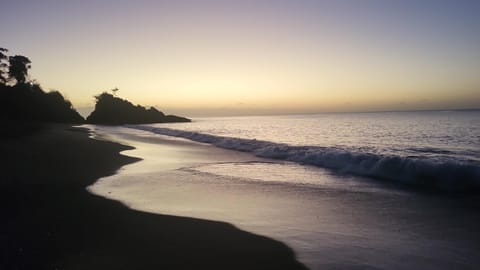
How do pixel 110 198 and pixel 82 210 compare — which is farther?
pixel 110 198

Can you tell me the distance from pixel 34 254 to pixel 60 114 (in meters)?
100

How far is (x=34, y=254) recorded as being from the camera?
5402 mm

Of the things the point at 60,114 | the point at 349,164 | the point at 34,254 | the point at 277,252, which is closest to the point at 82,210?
the point at 34,254

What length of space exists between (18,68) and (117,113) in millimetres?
38364

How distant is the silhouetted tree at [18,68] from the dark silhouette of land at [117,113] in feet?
96.0

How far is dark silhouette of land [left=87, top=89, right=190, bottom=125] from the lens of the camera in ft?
381

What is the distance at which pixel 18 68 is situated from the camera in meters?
83.1

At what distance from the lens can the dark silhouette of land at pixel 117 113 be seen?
11600 cm

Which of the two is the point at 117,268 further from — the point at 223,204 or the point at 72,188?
the point at 72,188

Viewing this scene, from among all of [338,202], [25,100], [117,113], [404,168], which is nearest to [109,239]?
[338,202]

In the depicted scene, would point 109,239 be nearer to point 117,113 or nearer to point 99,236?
point 99,236

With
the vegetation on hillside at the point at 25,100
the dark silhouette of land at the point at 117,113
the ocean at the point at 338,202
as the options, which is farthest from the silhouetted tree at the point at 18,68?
the ocean at the point at 338,202

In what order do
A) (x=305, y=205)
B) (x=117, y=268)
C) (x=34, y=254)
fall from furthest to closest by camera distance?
(x=305, y=205)
(x=34, y=254)
(x=117, y=268)

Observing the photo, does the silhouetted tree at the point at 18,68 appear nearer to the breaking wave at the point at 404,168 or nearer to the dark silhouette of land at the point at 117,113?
the dark silhouette of land at the point at 117,113
